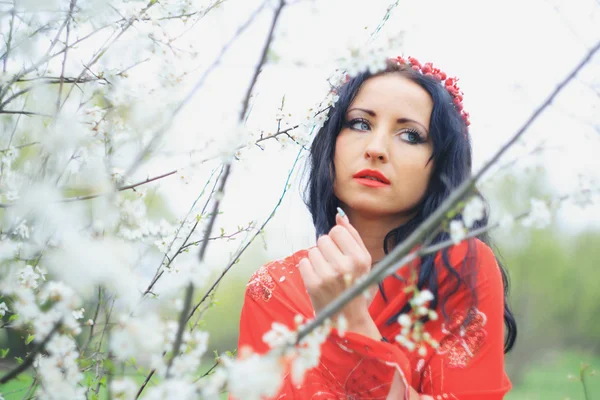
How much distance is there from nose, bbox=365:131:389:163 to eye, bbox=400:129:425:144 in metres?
0.09

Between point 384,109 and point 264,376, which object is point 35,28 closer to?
point 384,109

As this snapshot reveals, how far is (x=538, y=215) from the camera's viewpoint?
0.64 meters

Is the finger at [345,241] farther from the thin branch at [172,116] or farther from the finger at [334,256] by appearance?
the thin branch at [172,116]

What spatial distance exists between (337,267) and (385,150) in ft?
1.43

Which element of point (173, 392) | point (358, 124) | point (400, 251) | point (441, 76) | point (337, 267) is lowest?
point (173, 392)

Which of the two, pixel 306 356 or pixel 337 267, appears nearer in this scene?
pixel 306 356

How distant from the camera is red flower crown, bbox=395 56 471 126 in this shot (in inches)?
65.0

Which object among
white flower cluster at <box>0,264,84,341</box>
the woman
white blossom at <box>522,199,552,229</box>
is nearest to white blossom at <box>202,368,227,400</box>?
white flower cluster at <box>0,264,84,341</box>

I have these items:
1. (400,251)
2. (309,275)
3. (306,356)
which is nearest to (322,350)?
(309,275)

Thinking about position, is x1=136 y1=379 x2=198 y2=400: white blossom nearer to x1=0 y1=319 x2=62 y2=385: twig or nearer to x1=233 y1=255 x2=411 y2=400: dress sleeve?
x1=0 y1=319 x2=62 y2=385: twig

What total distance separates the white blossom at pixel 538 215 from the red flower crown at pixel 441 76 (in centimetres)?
108

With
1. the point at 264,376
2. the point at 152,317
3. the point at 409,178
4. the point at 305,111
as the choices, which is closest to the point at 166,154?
the point at 152,317

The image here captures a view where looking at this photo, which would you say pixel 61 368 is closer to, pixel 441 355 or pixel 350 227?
pixel 350 227

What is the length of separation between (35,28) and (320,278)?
0.85 meters
